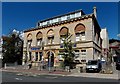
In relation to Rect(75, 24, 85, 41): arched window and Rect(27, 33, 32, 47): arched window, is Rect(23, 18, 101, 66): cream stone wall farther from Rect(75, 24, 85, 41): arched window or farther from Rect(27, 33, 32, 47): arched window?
Rect(27, 33, 32, 47): arched window

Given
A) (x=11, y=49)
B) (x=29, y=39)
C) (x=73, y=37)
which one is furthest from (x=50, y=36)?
(x=11, y=49)

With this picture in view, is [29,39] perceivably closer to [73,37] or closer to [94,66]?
[73,37]

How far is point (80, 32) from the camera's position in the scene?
119 ft

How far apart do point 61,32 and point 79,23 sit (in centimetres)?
470

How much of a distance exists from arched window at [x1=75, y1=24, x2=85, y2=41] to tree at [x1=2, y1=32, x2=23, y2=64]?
734 inches

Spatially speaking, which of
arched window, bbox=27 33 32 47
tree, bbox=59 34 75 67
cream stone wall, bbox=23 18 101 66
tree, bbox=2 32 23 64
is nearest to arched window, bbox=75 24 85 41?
cream stone wall, bbox=23 18 101 66

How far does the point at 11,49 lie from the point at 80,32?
65.9 ft

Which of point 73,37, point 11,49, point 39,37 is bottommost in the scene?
point 11,49

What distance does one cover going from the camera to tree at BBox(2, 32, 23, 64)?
49.0m

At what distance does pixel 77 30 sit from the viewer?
36.9m

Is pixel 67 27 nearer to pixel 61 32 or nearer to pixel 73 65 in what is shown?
pixel 61 32

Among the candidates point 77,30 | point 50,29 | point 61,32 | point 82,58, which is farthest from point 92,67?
point 50,29

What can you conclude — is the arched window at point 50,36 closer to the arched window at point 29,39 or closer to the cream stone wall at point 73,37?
the cream stone wall at point 73,37

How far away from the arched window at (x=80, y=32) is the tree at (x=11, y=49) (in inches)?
734
